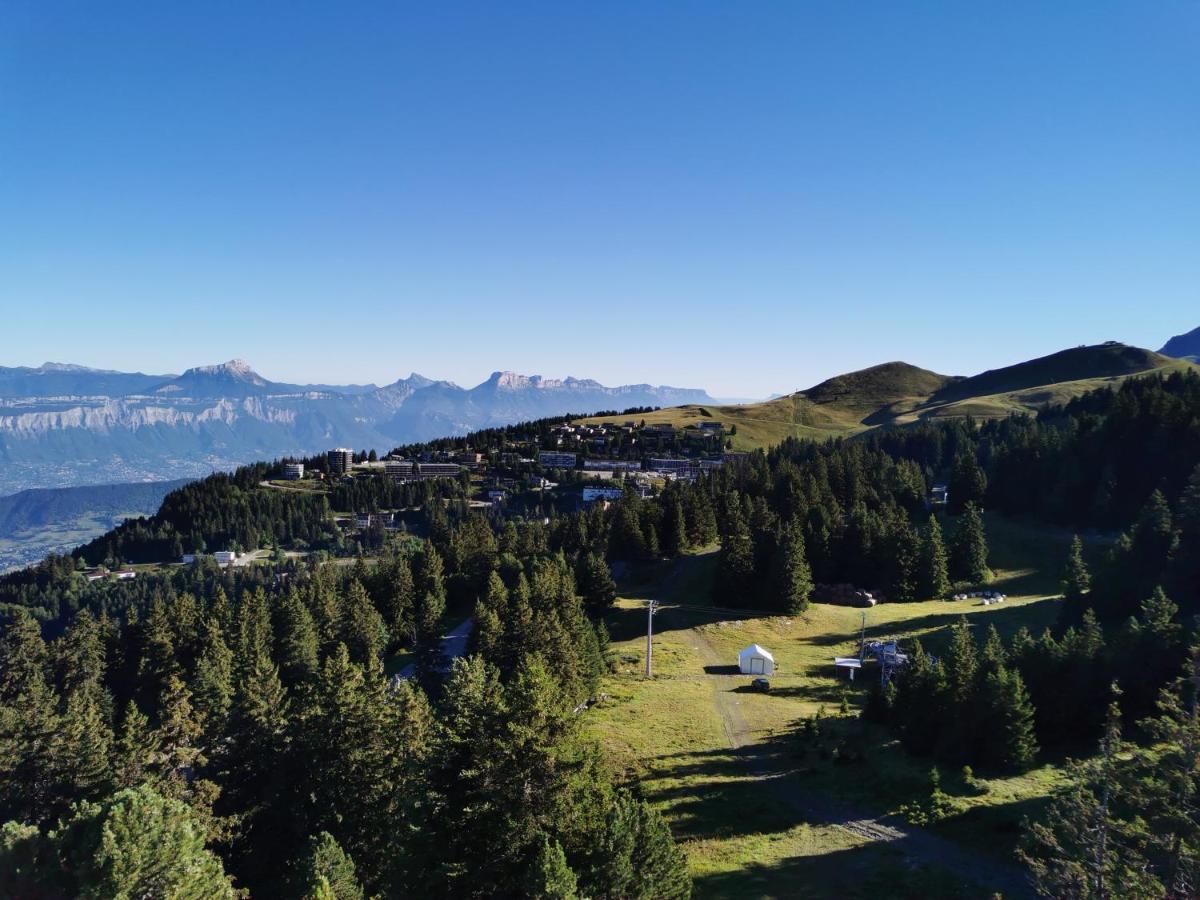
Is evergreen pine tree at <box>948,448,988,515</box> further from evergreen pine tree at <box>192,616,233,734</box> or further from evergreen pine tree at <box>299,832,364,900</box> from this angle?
evergreen pine tree at <box>299,832,364,900</box>

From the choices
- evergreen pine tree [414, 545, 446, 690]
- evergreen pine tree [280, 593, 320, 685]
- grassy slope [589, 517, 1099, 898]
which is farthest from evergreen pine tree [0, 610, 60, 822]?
grassy slope [589, 517, 1099, 898]

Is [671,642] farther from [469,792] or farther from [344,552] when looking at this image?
[344,552]

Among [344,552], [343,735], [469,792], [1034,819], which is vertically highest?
[469,792]

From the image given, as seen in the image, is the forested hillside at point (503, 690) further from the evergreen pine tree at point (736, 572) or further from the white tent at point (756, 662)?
the white tent at point (756, 662)

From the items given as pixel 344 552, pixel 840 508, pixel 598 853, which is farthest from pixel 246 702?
pixel 344 552

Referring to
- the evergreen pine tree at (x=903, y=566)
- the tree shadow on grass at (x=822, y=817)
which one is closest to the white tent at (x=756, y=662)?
the tree shadow on grass at (x=822, y=817)

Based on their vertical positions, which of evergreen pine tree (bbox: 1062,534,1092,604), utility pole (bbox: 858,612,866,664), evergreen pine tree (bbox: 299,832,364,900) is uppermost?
evergreen pine tree (bbox: 1062,534,1092,604)
